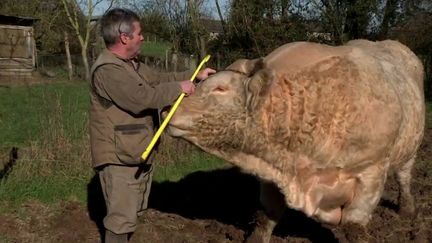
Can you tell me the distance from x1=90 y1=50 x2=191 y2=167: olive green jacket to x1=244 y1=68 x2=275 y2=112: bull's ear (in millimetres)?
503

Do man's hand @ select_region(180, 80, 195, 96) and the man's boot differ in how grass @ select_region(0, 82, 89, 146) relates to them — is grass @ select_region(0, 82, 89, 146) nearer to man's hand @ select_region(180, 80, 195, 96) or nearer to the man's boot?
the man's boot

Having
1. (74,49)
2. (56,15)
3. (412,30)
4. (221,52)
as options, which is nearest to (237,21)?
(221,52)

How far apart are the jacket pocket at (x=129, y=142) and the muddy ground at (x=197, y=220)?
152cm

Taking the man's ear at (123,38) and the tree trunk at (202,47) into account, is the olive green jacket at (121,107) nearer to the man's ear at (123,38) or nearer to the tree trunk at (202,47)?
the man's ear at (123,38)

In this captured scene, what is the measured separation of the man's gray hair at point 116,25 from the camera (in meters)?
4.07

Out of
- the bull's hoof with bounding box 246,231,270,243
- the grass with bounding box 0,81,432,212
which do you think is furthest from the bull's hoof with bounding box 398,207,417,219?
the grass with bounding box 0,81,432,212

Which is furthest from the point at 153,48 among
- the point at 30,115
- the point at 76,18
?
the point at 30,115

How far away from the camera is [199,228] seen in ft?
19.1

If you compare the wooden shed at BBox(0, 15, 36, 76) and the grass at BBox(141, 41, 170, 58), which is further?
the grass at BBox(141, 41, 170, 58)

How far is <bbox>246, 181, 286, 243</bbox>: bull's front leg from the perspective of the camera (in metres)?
5.16

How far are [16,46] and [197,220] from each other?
28172 millimetres

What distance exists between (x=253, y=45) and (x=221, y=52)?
10.3ft

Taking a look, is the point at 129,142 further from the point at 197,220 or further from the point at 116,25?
the point at 197,220

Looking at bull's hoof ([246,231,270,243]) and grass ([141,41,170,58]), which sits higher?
bull's hoof ([246,231,270,243])
